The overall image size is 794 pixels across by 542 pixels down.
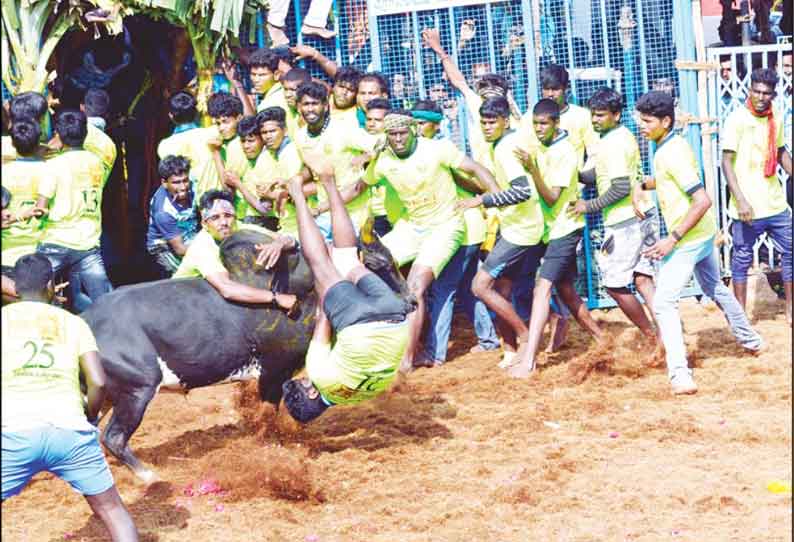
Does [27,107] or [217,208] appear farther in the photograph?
[27,107]

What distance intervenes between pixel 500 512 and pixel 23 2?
6192 millimetres

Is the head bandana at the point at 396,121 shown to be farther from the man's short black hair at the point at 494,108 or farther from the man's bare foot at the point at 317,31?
the man's bare foot at the point at 317,31

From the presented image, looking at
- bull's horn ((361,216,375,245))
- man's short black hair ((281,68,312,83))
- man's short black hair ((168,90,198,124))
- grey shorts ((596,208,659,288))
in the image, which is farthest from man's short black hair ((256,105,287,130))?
grey shorts ((596,208,659,288))

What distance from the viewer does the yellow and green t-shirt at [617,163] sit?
28.9 feet

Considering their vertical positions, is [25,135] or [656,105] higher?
[25,135]

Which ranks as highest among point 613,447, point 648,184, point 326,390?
point 648,184

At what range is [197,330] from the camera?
23.4ft

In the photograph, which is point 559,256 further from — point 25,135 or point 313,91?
point 25,135

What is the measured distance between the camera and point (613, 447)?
23.8 feet

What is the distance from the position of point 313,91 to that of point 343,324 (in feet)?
9.83

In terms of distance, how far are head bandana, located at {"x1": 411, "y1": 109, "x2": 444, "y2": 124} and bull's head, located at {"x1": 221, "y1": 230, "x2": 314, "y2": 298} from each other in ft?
7.16

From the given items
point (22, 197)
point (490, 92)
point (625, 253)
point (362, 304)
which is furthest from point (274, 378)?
point (490, 92)

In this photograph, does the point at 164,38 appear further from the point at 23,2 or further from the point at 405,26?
the point at 405,26

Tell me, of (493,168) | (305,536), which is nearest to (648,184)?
(493,168)
